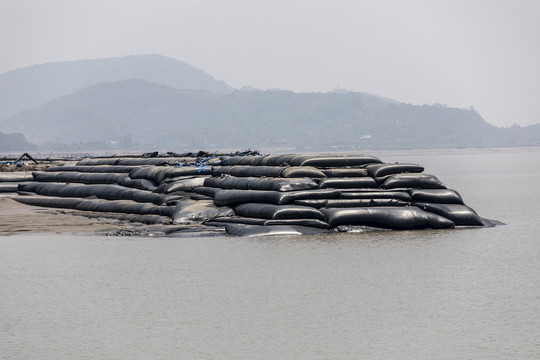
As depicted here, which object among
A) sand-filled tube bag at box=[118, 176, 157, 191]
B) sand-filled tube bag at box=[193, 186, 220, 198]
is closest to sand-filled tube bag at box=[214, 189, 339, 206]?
sand-filled tube bag at box=[193, 186, 220, 198]

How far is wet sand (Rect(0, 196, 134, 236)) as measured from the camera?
85.2 feet

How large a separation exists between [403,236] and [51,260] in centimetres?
1003

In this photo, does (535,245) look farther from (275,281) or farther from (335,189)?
(275,281)

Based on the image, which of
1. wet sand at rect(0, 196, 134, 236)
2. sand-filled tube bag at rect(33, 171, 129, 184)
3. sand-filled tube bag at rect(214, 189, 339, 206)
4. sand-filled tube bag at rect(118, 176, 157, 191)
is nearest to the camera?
sand-filled tube bag at rect(214, 189, 339, 206)

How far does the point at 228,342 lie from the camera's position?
38.0 feet

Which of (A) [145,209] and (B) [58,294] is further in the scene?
(A) [145,209]

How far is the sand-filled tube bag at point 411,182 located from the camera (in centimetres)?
2566

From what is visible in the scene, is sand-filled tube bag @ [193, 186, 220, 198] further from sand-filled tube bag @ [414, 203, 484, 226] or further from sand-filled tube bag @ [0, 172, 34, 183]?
sand-filled tube bag @ [0, 172, 34, 183]

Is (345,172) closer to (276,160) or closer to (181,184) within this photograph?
(276,160)

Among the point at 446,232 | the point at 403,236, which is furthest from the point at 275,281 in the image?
the point at 446,232

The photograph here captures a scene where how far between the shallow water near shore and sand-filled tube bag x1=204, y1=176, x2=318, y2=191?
1927mm

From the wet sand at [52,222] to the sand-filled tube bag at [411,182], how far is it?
8.46 metres

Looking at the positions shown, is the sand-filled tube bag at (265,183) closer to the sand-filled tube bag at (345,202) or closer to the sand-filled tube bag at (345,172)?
the sand-filled tube bag at (345,202)

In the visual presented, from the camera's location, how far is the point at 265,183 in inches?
997
